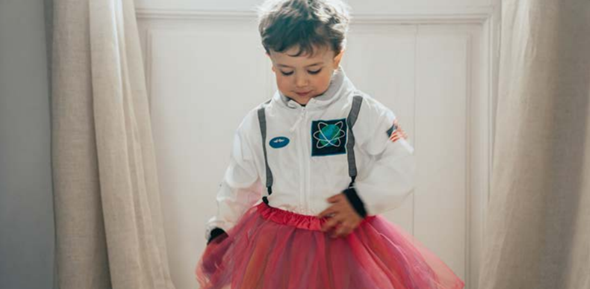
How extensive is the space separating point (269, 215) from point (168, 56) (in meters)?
0.91

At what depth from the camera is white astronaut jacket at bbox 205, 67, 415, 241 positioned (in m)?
1.29

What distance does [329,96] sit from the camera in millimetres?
1355

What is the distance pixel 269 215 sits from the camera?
53.6 inches

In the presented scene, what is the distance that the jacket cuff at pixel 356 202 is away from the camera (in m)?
1.27

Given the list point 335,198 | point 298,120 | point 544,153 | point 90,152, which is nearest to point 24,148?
point 90,152

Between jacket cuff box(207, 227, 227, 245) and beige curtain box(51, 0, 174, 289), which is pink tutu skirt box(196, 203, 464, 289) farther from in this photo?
beige curtain box(51, 0, 174, 289)

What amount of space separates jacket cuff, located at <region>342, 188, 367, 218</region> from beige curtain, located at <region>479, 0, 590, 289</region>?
627 millimetres

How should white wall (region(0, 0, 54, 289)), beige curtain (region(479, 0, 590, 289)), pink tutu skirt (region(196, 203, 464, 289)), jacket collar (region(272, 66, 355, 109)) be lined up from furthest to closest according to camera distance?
white wall (region(0, 0, 54, 289)) → beige curtain (region(479, 0, 590, 289)) → jacket collar (region(272, 66, 355, 109)) → pink tutu skirt (region(196, 203, 464, 289))

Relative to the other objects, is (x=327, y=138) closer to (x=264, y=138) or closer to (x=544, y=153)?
(x=264, y=138)

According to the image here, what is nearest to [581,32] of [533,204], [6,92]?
Answer: [533,204]

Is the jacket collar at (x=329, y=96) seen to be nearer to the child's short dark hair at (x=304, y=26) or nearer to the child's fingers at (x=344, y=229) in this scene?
the child's short dark hair at (x=304, y=26)

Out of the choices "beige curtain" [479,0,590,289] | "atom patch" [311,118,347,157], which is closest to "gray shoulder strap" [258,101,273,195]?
"atom patch" [311,118,347,157]

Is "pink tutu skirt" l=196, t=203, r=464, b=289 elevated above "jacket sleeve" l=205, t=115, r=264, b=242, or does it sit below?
below

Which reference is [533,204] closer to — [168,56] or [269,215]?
[269,215]
